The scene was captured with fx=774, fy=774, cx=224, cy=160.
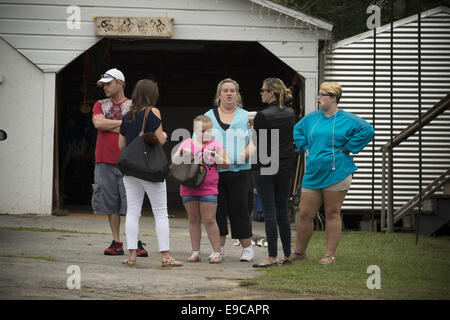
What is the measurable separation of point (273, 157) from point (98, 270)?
1.98m

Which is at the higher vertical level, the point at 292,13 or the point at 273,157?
the point at 292,13

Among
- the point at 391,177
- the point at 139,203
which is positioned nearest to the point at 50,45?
the point at 391,177

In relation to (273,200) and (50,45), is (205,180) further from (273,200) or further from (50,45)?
(50,45)

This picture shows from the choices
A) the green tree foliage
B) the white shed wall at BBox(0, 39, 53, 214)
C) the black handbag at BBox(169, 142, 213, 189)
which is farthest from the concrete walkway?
the green tree foliage

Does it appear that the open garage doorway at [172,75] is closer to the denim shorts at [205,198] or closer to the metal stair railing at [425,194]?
the metal stair railing at [425,194]

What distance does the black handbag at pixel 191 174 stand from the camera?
25.1ft

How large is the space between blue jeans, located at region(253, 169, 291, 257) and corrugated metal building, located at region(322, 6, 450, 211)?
549 centimetres

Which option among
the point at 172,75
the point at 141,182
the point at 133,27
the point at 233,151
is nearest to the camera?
the point at 141,182

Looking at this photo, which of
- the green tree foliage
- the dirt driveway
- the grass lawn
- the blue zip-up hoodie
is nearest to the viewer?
the dirt driveway

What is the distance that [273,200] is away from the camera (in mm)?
7559

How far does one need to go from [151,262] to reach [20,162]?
6.12m

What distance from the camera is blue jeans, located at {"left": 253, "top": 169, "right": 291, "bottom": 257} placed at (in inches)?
296

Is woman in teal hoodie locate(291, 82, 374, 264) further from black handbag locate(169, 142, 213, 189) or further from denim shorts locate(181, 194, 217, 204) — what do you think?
black handbag locate(169, 142, 213, 189)

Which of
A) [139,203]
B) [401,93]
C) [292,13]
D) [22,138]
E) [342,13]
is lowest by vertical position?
[139,203]
